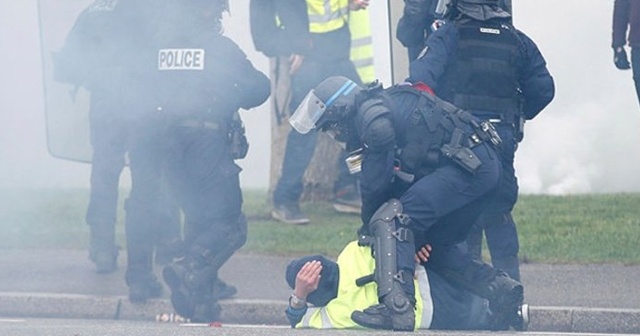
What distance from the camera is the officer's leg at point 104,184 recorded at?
9.84 m

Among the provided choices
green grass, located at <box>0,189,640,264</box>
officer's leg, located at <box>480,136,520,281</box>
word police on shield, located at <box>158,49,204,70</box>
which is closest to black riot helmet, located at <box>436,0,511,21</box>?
officer's leg, located at <box>480,136,520,281</box>

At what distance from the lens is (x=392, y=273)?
282 inches

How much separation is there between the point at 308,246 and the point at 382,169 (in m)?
3.30

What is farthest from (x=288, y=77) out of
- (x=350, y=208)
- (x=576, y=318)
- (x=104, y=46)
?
(x=576, y=318)

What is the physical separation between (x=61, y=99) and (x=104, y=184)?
1.04m

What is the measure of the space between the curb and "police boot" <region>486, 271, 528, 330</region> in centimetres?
132

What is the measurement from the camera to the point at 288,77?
472 inches

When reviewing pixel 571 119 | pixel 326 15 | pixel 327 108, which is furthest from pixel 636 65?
pixel 327 108

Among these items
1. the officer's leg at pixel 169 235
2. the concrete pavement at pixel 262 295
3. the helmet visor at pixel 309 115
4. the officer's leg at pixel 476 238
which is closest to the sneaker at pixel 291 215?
the concrete pavement at pixel 262 295

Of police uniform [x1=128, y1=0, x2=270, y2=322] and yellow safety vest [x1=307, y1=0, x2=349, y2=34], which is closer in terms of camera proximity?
police uniform [x1=128, y1=0, x2=270, y2=322]

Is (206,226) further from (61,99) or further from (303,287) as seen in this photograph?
(61,99)

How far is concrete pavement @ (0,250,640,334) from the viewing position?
8844 millimetres

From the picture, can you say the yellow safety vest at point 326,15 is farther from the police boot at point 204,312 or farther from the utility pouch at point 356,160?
the utility pouch at point 356,160

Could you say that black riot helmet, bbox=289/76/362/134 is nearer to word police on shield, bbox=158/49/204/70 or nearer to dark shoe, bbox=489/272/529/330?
dark shoe, bbox=489/272/529/330
